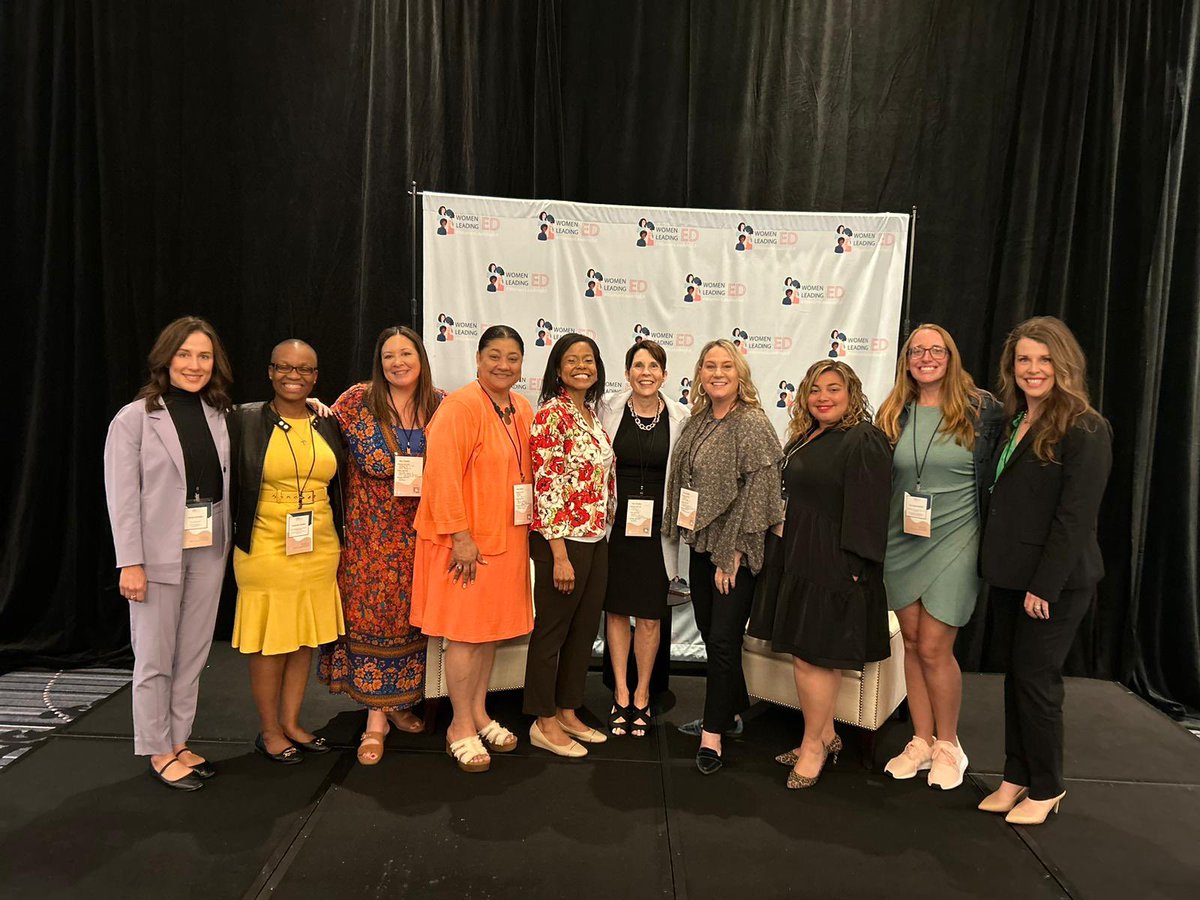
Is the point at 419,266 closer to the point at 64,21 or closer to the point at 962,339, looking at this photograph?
the point at 64,21

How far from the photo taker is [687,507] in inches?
108

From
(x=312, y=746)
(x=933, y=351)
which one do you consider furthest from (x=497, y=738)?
(x=933, y=351)

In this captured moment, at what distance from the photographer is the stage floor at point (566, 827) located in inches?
82.7

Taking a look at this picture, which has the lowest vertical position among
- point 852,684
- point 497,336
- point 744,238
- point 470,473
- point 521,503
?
point 852,684

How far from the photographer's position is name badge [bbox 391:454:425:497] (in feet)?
8.64

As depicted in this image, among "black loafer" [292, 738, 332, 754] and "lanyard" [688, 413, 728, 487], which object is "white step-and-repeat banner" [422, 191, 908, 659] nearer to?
"lanyard" [688, 413, 728, 487]

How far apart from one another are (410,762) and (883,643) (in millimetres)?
1822

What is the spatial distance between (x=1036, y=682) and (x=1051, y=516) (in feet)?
1.82

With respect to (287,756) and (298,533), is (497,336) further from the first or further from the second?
(287,756)

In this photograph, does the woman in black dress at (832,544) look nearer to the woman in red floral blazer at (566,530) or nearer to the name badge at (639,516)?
the name badge at (639,516)

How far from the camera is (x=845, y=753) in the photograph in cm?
292

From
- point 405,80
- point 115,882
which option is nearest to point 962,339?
point 405,80

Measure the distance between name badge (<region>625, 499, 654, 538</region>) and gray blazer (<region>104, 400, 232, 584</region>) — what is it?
158 centimetres

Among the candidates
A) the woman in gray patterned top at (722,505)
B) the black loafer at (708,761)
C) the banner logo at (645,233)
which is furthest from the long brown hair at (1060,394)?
the banner logo at (645,233)
